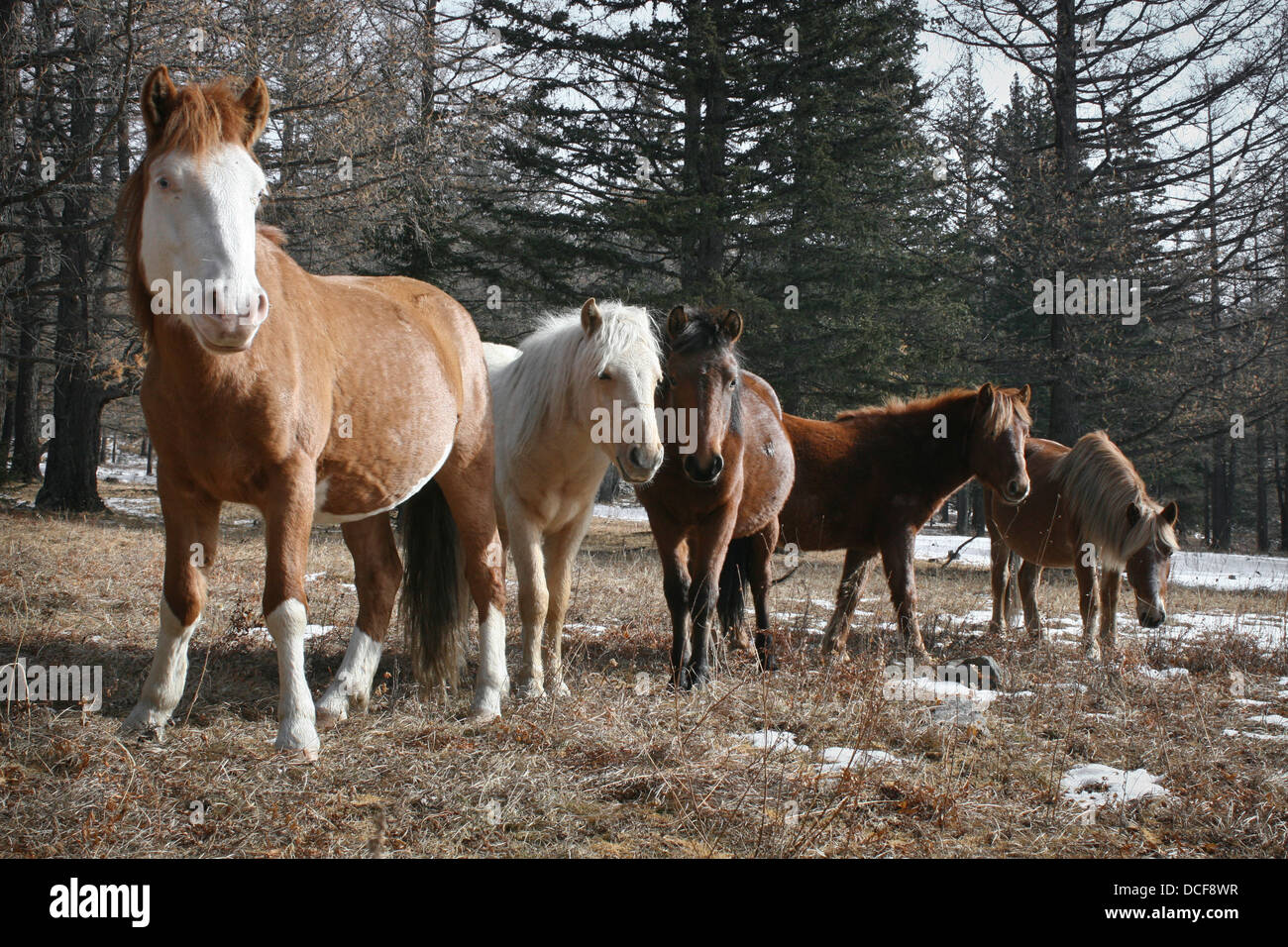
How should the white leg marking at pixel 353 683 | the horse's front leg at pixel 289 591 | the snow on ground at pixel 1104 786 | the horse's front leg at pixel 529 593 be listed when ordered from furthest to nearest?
the horse's front leg at pixel 529 593 < the white leg marking at pixel 353 683 < the snow on ground at pixel 1104 786 < the horse's front leg at pixel 289 591

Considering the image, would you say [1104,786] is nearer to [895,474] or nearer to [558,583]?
[558,583]

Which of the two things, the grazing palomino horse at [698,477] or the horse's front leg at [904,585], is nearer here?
the grazing palomino horse at [698,477]

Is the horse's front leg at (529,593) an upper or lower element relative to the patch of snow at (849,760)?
upper

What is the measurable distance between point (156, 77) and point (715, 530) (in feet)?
11.9

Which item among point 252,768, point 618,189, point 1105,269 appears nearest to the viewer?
point 252,768

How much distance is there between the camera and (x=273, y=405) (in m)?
3.27

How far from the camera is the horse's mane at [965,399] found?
7.06 m

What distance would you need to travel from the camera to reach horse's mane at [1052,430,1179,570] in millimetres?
6836

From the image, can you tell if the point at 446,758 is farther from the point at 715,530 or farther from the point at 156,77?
the point at 156,77

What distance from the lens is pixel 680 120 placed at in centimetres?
1357

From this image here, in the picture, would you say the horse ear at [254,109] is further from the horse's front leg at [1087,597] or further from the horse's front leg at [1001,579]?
the horse's front leg at [1001,579]

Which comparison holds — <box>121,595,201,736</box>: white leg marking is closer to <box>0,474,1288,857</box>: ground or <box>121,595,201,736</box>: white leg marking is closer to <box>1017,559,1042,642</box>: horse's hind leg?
<box>0,474,1288,857</box>: ground

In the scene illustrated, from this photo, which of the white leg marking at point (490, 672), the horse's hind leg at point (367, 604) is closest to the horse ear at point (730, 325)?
the white leg marking at point (490, 672)
